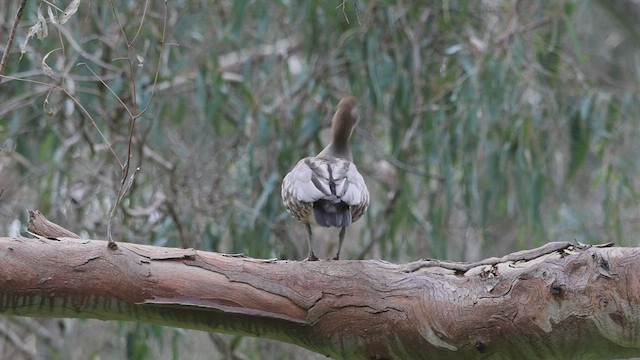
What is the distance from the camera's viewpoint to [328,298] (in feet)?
8.92

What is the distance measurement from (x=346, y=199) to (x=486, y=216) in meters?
2.57

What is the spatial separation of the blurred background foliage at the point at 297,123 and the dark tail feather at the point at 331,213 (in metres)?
1.95

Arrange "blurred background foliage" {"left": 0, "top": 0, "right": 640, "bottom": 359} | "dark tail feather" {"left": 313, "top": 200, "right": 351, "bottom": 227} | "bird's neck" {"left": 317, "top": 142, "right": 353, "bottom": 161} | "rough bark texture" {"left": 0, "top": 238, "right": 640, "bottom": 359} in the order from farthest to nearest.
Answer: "blurred background foliage" {"left": 0, "top": 0, "right": 640, "bottom": 359}, "bird's neck" {"left": 317, "top": 142, "right": 353, "bottom": 161}, "dark tail feather" {"left": 313, "top": 200, "right": 351, "bottom": 227}, "rough bark texture" {"left": 0, "top": 238, "right": 640, "bottom": 359}

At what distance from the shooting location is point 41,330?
6602mm

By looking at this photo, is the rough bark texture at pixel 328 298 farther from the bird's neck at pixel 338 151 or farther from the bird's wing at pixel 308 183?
the bird's neck at pixel 338 151

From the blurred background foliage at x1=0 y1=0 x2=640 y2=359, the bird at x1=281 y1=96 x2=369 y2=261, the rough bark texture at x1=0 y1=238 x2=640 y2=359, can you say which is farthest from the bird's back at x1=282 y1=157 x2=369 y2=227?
the blurred background foliage at x1=0 y1=0 x2=640 y2=359

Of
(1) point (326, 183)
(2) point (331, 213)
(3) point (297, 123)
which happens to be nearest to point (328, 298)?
(2) point (331, 213)

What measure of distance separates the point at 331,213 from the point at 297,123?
2.52 meters

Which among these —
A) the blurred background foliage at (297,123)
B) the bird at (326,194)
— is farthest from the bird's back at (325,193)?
the blurred background foliage at (297,123)

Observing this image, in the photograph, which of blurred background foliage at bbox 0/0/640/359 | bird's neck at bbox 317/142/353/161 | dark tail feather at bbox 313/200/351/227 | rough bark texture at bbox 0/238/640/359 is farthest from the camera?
blurred background foliage at bbox 0/0/640/359

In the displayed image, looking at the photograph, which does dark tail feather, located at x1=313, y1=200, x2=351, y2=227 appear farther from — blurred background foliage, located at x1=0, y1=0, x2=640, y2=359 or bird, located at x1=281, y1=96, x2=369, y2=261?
blurred background foliage, located at x1=0, y1=0, x2=640, y2=359

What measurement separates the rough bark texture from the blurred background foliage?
236 centimetres

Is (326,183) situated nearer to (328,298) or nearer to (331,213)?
(331,213)

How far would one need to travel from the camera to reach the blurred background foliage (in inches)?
214
